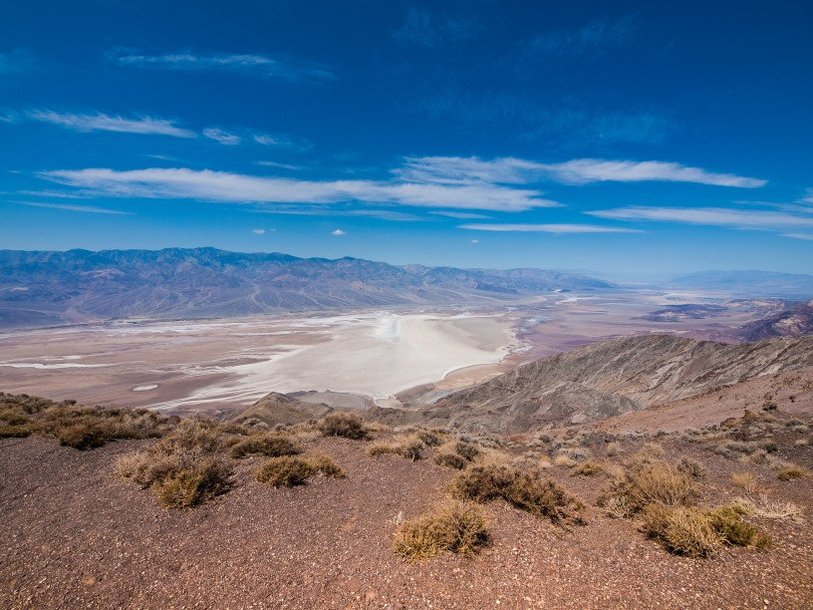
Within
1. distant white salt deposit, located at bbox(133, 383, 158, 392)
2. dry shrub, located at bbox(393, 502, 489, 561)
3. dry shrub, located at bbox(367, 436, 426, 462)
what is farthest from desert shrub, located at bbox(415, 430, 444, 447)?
distant white salt deposit, located at bbox(133, 383, 158, 392)

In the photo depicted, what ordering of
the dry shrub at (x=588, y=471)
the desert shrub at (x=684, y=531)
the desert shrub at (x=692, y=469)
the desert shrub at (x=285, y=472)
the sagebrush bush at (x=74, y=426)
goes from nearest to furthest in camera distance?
the desert shrub at (x=684, y=531)
the desert shrub at (x=285, y=472)
the desert shrub at (x=692, y=469)
the sagebrush bush at (x=74, y=426)
the dry shrub at (x=588, y=471)

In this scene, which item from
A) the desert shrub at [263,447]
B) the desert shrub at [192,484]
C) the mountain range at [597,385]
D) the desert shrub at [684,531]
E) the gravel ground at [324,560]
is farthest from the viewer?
the mountain range at [597,385]

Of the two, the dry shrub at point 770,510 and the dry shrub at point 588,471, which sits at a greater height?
the dry shrub at point 770,510

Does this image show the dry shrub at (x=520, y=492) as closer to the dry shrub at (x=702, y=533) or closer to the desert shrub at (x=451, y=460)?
the dry shrub at (x=702, y=533)

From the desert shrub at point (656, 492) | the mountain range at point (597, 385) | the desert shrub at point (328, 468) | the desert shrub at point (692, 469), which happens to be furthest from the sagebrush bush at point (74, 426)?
the desert shrub at point (692, 469)

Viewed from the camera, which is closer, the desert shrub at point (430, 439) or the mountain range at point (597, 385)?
the desert shrub at point (430, 439)

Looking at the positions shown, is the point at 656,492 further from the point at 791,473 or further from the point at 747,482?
the point at 791,473
